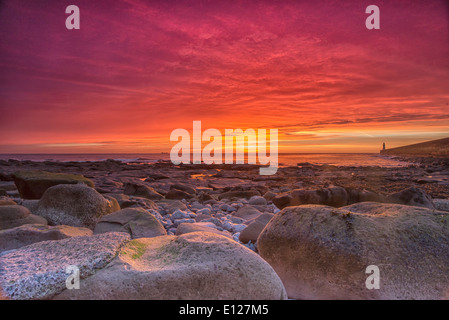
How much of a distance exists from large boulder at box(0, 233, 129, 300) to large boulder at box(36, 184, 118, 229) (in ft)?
6.85

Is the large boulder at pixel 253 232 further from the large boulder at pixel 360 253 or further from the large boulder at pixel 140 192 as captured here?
the large boulder at pixel 140 192

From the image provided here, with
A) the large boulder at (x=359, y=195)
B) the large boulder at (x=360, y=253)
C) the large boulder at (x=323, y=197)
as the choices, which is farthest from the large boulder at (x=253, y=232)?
the large boulder at (x=359, y=195)

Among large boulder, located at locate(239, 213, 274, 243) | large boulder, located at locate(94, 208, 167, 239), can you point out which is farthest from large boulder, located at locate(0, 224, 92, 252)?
large boulder, located at locate(239, 213, 274, 243)

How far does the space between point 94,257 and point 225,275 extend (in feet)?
3.28

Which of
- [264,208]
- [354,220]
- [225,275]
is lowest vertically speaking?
[264,208]

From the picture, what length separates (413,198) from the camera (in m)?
5.09

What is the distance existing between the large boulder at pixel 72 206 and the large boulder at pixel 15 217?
0.31 metres

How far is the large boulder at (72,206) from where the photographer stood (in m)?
4.68

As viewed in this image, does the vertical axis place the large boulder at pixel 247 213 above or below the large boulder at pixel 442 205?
below

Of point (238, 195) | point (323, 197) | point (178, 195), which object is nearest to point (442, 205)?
point (323, 197)

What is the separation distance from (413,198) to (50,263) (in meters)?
5.36
